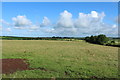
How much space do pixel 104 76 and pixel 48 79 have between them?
3837 mm

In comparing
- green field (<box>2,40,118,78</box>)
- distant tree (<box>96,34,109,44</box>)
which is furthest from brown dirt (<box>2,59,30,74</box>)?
distant tree (<box>96,34,109,44</box>)

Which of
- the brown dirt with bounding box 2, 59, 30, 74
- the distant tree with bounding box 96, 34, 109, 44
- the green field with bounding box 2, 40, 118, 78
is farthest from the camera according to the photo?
the distant tree with bounding box 96, 34, 109, 44

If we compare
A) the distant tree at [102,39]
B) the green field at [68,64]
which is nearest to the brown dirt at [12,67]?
the green field at [68,64]

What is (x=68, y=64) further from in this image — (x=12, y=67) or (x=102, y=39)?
(x=102, y=39)

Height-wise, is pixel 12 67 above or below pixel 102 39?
below

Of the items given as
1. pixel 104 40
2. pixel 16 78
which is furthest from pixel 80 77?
pixel 104 40

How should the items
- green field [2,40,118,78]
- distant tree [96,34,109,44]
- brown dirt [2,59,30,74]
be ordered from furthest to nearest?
distant tree [96,34,109,44] → brown dirt [2,59,30,74] → green field [2,40,118,78]

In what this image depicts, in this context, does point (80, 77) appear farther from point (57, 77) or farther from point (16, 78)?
point (16, 78)

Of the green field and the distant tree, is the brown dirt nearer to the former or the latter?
the green field

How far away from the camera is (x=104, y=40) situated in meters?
73.2

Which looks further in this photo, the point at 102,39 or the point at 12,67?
the point at 102,39

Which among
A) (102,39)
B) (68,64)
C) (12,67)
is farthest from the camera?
(102,39)

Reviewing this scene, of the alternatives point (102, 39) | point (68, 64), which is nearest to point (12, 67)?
point (68, 64)

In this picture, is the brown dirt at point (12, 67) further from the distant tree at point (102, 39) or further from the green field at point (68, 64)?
the distant tree at point (102, 39)
